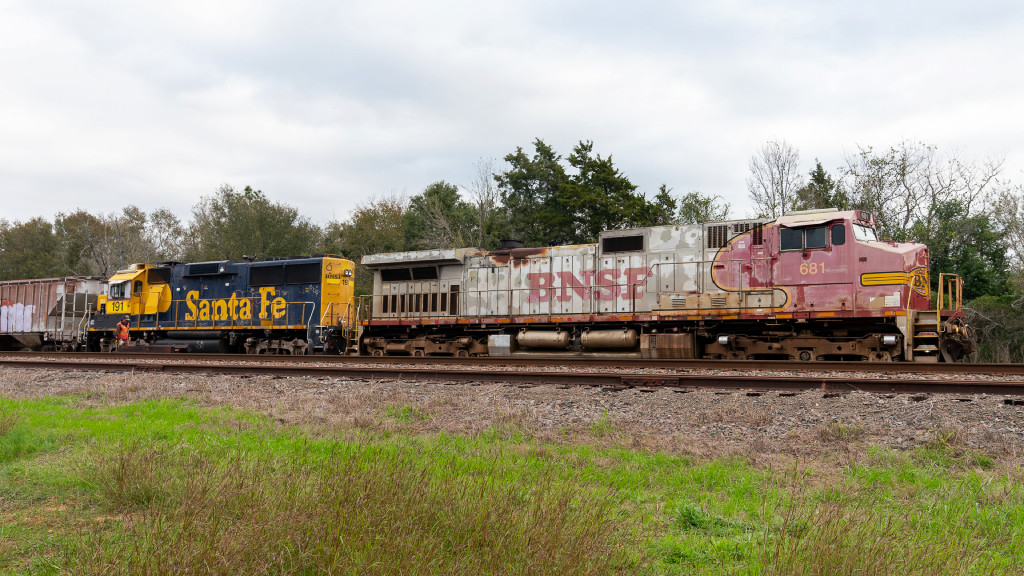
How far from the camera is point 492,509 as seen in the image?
10.6 ft

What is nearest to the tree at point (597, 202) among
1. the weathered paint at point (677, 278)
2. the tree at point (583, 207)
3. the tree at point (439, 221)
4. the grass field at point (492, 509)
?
the tree at point (583, 207)

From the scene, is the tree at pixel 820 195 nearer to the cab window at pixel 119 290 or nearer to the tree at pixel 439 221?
the tree at pixel 439 221

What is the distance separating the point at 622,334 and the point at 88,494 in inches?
467

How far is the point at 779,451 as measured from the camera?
5.61 m

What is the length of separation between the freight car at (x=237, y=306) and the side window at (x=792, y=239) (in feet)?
38.5

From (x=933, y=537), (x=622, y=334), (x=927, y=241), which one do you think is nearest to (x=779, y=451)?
(x=933, y=537)

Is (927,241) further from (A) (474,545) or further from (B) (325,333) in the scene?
(A) (474,545)

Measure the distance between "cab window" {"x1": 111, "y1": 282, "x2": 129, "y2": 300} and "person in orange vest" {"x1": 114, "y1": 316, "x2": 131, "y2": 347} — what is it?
0.80 meters

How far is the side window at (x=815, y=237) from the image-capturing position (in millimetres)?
13251

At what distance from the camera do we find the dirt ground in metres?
5.75

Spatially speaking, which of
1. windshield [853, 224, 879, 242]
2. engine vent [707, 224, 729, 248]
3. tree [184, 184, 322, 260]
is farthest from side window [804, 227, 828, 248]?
tree [184, 184, 322, 260]

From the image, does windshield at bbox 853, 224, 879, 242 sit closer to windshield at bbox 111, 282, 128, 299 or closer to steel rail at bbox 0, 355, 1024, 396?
steel rail at bbox 0, 355, 1024, 396

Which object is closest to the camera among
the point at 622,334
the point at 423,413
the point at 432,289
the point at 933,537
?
the point at 933,537

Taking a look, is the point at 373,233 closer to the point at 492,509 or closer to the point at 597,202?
the point at 597,202
